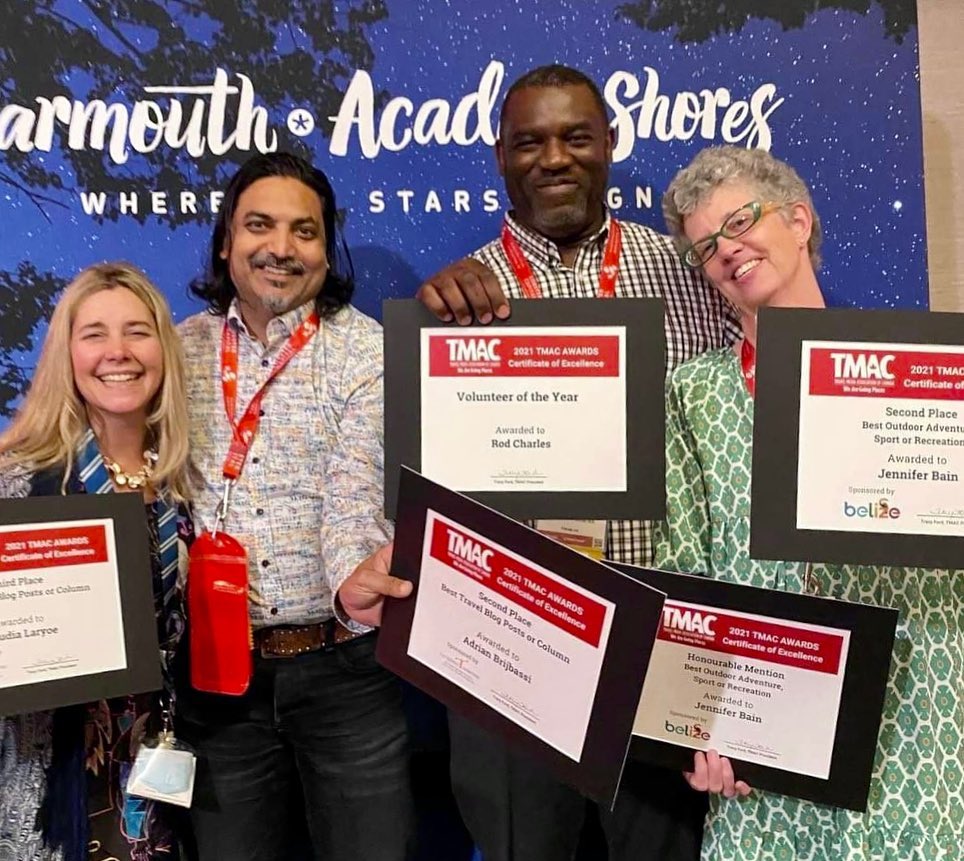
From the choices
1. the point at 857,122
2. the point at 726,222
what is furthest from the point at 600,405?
the point at 857,122

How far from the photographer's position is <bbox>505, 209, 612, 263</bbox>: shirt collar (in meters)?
1.66

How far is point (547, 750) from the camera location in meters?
1.15

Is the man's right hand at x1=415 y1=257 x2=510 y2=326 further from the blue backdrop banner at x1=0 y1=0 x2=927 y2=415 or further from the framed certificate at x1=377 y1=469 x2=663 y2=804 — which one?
the blue backdrop banner at x1=0 y1=0 x2=927 y2=415

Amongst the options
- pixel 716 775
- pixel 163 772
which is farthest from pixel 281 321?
pixel 716 775

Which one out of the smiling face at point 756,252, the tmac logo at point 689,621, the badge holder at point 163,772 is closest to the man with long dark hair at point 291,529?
the badge holder at point 163,772

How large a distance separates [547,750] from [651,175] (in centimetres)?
140

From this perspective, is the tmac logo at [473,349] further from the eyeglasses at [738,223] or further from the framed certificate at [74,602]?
the framed certificate at [74,602]

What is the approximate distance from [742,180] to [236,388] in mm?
971

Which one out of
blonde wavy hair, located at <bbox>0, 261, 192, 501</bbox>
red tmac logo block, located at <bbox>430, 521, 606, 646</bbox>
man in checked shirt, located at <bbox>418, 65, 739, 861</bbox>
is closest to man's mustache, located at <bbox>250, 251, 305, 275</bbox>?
blonde wavy hair, located at <bbox>0, 261, 192, 501</bbox>

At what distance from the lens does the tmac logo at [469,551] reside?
1.16 meters

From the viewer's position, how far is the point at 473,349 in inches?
49.0

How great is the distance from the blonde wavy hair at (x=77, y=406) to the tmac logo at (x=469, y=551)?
589 millimetres

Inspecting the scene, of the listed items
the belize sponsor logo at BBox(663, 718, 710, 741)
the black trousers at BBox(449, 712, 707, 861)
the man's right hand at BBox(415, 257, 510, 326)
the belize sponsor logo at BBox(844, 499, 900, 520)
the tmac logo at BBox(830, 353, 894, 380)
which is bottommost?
the black trousers at BBox(449, 712, 707, 861)

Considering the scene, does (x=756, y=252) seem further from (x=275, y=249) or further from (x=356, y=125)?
(x=356, y=125)
